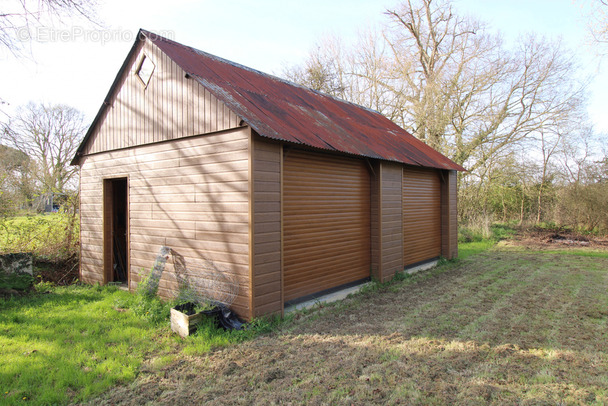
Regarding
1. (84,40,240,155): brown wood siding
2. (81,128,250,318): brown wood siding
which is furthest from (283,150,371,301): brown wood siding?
(84,40,240,155): brown wood siding

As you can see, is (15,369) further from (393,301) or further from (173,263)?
(393,301)

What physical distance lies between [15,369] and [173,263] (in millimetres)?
2495

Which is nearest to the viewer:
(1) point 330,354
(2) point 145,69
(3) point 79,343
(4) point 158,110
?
(1) point 330,354

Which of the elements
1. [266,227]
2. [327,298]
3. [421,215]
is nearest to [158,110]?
[266,227]

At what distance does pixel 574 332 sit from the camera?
496 cm

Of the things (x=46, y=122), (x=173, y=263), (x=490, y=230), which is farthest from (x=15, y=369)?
(x=46, y=122)

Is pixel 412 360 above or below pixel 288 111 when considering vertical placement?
below

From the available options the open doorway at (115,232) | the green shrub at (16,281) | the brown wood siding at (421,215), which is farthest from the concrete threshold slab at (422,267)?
the green shrub at (16,281)

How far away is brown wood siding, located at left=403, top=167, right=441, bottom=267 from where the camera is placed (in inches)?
364

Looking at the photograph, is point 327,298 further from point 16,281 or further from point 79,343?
point 16,281

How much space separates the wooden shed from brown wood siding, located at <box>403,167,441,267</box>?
8 centimetres

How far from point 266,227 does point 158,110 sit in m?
3.11

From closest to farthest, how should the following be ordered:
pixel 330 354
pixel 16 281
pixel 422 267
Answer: pixel 330 354, pixel 16 281, pixel 422 267

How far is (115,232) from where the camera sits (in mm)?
8219
